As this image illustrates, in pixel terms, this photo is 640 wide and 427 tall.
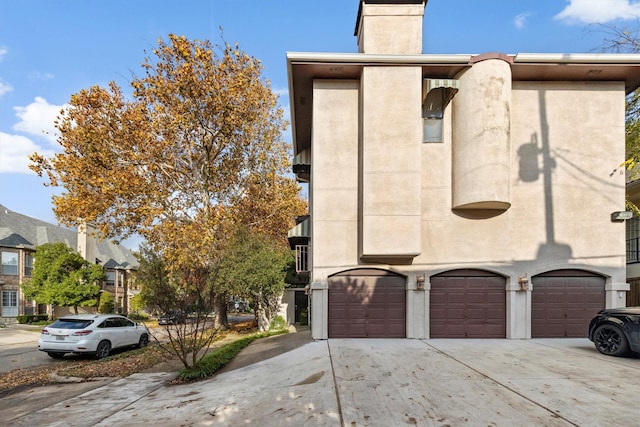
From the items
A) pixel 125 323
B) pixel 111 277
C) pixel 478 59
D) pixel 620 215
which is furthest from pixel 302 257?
pixel 111 277

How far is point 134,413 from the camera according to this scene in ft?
21.0

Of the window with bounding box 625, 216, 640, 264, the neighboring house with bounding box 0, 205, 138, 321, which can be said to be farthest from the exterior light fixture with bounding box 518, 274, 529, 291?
the neighboring house with bounding box 0, 205, 138, 321

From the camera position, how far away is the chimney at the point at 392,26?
12.9 metres

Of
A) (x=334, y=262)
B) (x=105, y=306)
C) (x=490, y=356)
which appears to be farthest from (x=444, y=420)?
(x=105, y=306)

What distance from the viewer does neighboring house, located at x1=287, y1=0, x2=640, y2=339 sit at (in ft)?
37.9

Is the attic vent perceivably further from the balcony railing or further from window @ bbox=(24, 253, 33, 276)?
window @ bbox=(24, 253, 33, 276)

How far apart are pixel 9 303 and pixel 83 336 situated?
25.4 m

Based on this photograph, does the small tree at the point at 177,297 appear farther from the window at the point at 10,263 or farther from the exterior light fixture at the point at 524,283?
the window at the point at 10,263

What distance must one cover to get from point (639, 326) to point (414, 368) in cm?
515

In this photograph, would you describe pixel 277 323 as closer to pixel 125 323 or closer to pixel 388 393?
pixel 125 323

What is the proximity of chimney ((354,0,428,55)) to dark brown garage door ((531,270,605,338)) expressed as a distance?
863 cm

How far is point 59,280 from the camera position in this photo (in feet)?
88.5

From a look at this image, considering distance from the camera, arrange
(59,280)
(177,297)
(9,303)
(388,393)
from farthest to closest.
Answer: (9,303) → (59,280) → (177,297) → (388,393)

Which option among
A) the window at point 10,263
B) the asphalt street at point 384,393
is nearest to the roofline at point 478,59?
the asphalt street at point 384,393
